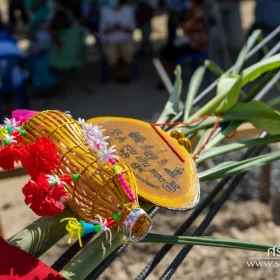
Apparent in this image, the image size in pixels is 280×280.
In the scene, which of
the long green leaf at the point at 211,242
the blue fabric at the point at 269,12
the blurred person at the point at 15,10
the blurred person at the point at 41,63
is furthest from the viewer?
the blurred person at the point at 15,10

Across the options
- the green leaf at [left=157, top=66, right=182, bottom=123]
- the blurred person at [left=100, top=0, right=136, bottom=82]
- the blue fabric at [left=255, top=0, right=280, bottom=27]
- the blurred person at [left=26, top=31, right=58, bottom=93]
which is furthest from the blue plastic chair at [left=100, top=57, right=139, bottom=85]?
the green leaf at [left=157, top=66, right=182, bottom=123]

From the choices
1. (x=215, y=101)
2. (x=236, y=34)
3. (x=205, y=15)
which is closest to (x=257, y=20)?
(x=205, y=15)

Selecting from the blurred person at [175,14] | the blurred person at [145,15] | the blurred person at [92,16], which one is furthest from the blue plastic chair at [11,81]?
the blurred person at [145,15]

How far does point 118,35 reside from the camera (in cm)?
457

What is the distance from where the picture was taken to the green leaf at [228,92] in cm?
145

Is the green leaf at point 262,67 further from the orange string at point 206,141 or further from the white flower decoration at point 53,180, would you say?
the white flower decoration at point 53,180

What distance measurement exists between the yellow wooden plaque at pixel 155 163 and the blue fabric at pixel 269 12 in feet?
9.60

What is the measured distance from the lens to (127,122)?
1365 mm

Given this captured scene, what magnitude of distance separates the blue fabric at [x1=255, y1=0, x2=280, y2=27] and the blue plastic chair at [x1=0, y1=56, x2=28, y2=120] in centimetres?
195

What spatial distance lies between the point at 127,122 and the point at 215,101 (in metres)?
0.30

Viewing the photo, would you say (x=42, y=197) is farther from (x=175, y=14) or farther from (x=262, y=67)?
(x=175, y=14)

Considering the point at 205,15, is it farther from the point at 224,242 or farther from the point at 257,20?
the point at 224,242

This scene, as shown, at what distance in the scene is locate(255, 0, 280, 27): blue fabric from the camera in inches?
154

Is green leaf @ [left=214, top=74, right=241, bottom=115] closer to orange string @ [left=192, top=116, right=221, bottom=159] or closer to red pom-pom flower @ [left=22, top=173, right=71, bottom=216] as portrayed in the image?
orange string @ [left=192, top=116, right=221, bottom=159]
